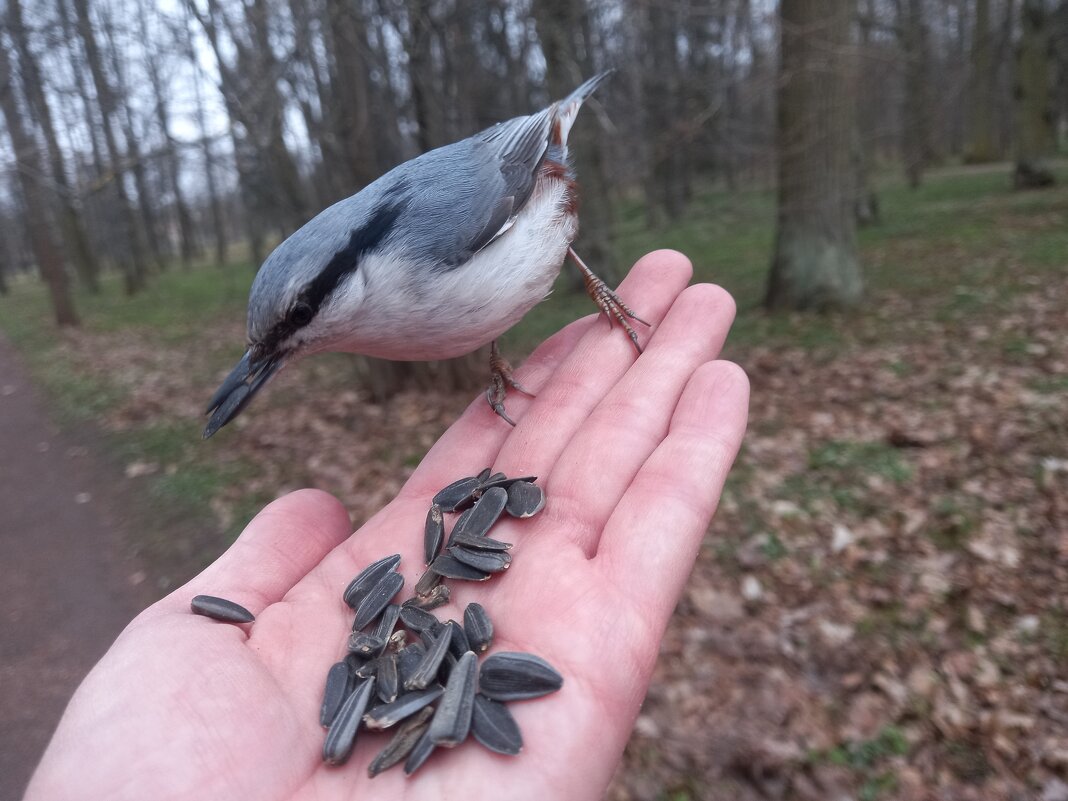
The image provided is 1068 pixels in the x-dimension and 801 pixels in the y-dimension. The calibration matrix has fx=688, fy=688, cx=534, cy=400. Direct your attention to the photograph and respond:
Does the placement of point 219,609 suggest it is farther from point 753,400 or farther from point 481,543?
point 753,400

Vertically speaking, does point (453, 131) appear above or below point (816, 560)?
above

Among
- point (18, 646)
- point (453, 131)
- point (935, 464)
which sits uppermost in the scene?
point (453, 131)

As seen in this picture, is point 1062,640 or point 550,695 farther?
point 1062,640

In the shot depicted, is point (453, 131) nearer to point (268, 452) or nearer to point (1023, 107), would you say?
point (268, 452)

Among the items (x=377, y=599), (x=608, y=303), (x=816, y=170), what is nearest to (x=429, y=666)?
(x=377, y=599)

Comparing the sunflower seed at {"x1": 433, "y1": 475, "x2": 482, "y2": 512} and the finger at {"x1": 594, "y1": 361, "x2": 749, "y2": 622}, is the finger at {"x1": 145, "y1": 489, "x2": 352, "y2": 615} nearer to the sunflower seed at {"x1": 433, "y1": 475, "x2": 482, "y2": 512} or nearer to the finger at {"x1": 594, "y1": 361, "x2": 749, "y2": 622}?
the sunflower seed at {"x1": 433, "y1": 475, "x2": 482, "y2": 512}

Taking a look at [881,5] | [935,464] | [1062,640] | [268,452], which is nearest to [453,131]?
[268,452]

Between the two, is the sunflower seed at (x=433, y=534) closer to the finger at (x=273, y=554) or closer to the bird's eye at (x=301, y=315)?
the finger at (x=273, y=554)

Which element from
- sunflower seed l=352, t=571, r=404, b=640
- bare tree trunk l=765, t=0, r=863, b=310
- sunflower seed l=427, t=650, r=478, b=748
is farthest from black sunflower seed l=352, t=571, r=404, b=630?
bare tree trunk l=765, t=0, r=863, b=310
